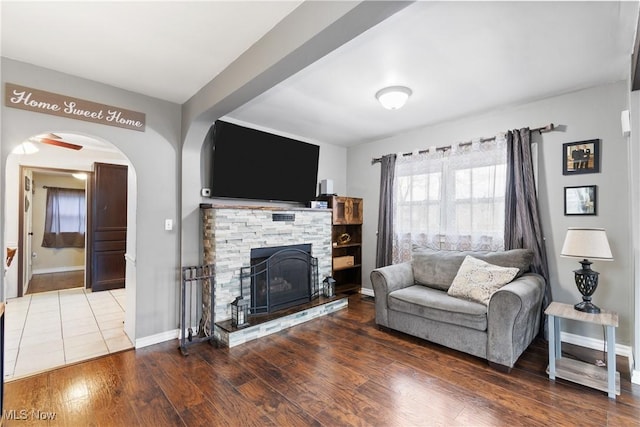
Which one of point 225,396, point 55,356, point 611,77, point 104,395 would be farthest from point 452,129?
point 55,356

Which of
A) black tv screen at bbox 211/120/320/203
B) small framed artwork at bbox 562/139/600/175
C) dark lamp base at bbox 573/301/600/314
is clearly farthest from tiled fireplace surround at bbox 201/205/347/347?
small framed artwork at bbox 562/139/600/175

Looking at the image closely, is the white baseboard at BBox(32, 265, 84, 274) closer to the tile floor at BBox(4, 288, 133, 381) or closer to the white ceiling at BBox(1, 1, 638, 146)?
the tile floor at BBox(4, 288, 133, 381)

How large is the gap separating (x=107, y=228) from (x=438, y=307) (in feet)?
17.7

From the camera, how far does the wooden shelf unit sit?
14.7 feet

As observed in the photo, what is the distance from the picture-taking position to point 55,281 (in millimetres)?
5527

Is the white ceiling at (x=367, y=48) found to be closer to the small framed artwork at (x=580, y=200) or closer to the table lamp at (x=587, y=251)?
the small framed artwork at (x=580, y=200)

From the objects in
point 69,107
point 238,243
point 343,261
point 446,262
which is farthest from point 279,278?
point 69,107

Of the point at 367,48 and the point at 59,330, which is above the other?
the point at 367,48

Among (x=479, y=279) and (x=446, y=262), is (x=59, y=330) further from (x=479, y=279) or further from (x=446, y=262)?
(x=479, y=279)

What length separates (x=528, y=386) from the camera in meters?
2.15

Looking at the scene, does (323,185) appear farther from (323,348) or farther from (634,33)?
(634,33)

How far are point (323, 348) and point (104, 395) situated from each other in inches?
68.4

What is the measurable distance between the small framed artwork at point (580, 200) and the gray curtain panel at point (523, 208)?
26 centimetres

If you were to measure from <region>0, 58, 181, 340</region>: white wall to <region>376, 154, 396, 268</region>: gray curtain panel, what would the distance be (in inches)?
109
